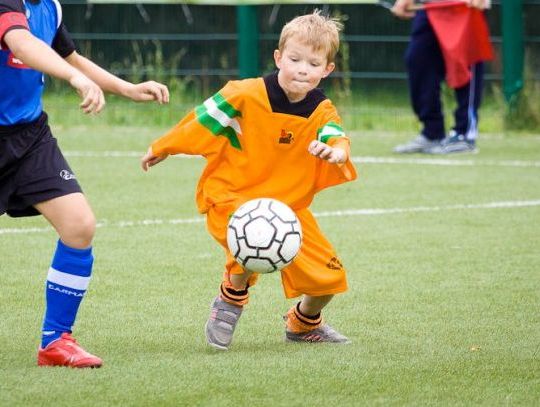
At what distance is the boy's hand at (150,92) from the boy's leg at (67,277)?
0.44m

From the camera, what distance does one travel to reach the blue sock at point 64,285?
16.6 feet

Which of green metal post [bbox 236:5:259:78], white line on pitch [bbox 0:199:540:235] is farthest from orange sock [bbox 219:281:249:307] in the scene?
green metal post [bbox 236:5:259:78]

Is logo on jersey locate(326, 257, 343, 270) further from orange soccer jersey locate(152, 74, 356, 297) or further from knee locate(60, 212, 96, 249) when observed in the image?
knee locate(60, 212, 96, 249)

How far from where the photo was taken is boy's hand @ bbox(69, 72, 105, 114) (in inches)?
174

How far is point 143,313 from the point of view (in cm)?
606

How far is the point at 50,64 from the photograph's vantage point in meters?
4.62

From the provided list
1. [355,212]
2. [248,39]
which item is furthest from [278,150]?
[248,39]

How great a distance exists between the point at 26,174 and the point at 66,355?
0.69m

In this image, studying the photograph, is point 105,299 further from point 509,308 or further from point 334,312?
point 509,308

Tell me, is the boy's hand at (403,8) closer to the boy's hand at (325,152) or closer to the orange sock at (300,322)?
the orange sock at (300,322)

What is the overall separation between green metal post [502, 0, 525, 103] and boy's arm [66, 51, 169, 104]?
29.4 feet

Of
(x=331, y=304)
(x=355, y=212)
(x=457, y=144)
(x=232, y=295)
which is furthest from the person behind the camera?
(x=457, y=144)

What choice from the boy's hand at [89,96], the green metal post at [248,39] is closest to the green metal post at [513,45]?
the green metal post at [248,39]

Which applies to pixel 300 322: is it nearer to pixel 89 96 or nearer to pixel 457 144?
pixel 89 96
